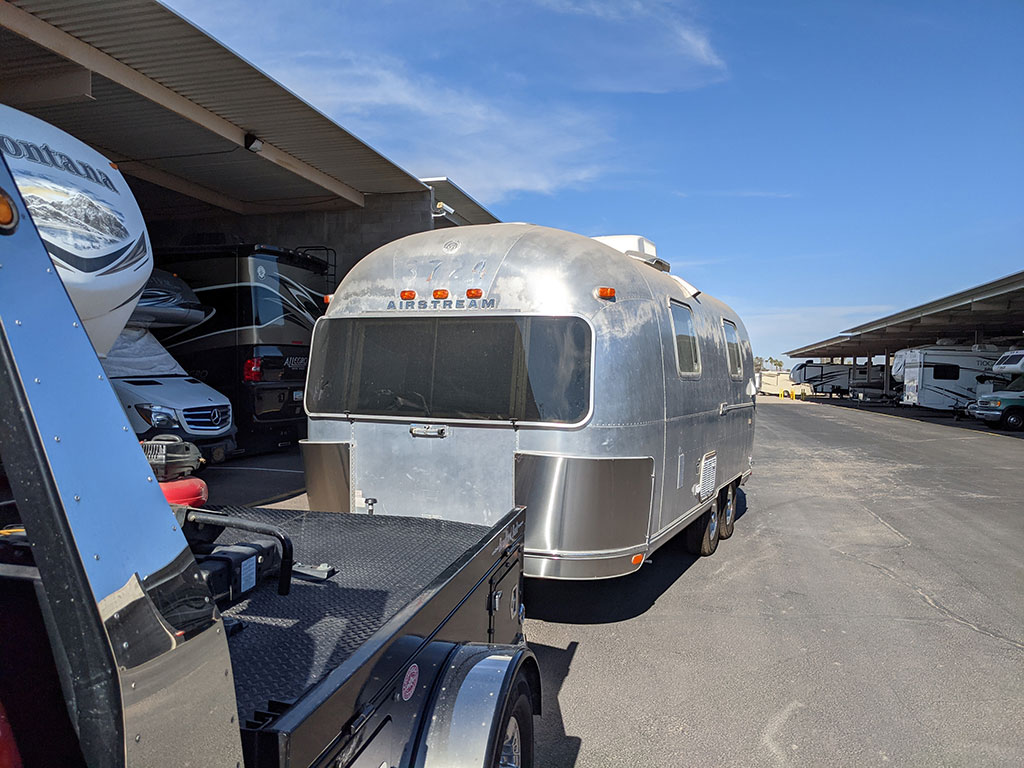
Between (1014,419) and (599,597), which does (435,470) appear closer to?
(599,597)

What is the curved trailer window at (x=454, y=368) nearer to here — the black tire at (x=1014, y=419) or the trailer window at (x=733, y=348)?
the trailer window at (x=733, y=348)

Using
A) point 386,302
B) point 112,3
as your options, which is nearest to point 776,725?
point 386,302

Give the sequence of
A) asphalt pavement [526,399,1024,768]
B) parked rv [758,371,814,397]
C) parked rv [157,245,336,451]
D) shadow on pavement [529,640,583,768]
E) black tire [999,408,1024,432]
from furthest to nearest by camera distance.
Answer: parked rv [758,371,814,397]
black tire [999,408,1024,432]
parked rv [157,245,336,451]
asphalt pavement [526,399,1024,768]
shadow on pavement [529,640,583,768]

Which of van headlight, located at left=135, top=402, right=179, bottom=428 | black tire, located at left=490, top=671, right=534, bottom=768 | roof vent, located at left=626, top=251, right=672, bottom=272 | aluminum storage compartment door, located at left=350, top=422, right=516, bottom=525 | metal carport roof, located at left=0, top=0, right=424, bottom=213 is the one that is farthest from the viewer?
van headlight, located at left=135, top=402, right=179, bottom=428

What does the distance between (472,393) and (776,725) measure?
2621 millimetres

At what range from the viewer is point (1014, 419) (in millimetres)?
25734

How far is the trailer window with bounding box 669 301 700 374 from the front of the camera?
5730 mm

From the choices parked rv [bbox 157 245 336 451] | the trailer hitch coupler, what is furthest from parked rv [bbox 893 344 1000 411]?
the trailer hitch coupler

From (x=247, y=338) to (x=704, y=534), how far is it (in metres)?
8.34

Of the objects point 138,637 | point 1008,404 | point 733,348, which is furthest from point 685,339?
point 1008,404

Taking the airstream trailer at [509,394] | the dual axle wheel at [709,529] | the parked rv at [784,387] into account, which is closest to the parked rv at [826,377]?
the parked rv at [784,387]

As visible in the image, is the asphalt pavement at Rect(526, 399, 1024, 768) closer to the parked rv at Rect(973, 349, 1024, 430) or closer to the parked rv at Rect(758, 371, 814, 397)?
the parked rv at Rect(973, 349, 1024, 430)

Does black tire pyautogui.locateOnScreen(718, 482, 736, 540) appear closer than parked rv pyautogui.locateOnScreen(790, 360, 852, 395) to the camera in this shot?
Yes

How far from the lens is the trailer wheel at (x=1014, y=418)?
84.3ft
